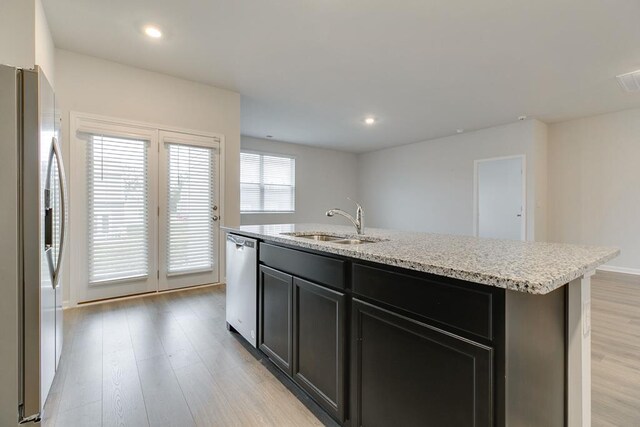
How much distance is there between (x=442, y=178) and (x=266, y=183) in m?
3.93

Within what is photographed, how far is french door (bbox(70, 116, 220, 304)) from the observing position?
3.21m

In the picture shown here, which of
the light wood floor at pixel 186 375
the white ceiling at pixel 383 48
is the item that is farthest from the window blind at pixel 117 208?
the white ceiling at pixel 383 48

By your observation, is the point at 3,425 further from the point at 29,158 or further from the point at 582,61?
the point at 582,61

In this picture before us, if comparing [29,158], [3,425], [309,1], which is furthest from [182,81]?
[3,425]

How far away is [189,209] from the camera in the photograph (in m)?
3.82

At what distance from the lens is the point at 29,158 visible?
4.61 feet

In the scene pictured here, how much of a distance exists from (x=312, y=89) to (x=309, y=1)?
174 centimetres

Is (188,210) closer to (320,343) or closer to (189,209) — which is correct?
(189,209)

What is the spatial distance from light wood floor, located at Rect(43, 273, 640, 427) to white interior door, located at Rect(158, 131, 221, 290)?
2.52ft

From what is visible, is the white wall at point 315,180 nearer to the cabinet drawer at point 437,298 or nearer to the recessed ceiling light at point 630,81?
the recessed ceiling light at point 630,81

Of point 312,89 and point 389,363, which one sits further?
point 312,89

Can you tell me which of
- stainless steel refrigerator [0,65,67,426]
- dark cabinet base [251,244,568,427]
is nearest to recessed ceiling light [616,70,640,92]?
dark cabinet base [251,244,568,427]

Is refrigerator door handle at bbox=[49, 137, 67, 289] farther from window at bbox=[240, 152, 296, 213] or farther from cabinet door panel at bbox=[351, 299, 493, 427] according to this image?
window at bbox=[240, 152, 296, 213]

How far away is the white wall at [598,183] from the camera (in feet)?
15.5
